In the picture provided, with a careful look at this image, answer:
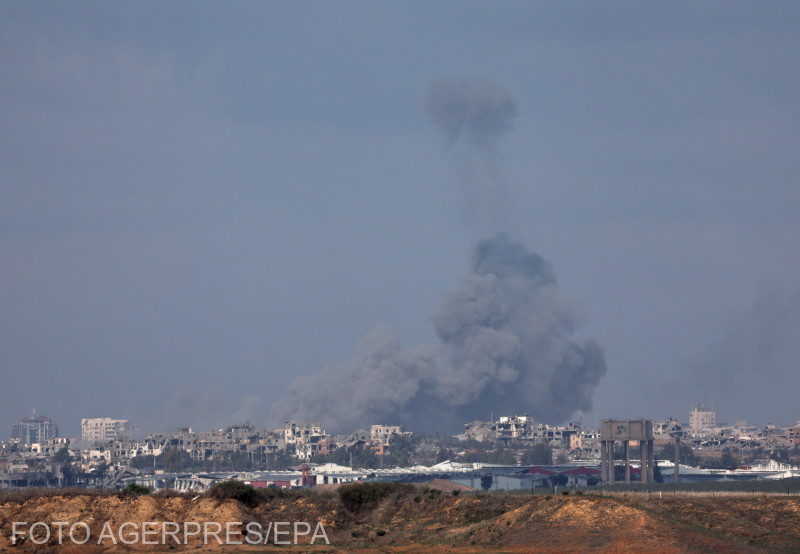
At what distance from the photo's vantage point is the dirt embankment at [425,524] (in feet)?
218

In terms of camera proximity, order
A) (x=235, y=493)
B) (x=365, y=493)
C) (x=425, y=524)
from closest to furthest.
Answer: (x=425, y=524)
(x=235, y=493)
(x=365, y=493)

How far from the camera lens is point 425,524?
75.1 m

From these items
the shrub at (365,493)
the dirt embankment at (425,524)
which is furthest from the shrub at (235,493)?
the shrub at (365,493)

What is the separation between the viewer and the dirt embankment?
66.5 m

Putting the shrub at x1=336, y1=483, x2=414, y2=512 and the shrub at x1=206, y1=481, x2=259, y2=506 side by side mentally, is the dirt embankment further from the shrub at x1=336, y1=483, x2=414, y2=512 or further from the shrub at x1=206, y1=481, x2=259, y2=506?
the shrub at x1=336, y1=483, x2=414, y2=512

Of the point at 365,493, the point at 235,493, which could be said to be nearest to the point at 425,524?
the point at 365,493

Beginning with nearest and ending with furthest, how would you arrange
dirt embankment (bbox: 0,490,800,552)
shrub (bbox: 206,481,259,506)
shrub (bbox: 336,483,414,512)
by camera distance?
dirt embankment (bbox: 0,490,800,552) → shrub (bbox: 206,481,259,506) → shrub (bbox: 336,483,414,512)

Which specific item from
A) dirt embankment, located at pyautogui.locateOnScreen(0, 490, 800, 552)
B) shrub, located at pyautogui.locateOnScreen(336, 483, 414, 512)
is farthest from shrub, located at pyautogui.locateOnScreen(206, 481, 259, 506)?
shrub, located at pyautogui.locateOnScreen(336, 483, 414, 512)

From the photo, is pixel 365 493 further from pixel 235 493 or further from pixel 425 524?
pixel 425 524

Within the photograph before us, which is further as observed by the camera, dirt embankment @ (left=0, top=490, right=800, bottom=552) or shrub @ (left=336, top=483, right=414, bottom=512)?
shrub @ (left=336, top=483, right=414, bottom=512)

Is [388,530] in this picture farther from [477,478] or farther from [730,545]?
[477,478]

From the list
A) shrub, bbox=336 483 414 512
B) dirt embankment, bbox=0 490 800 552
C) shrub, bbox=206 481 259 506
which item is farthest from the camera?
shrub, bbox=336 483 414 512

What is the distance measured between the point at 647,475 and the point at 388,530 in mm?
113984

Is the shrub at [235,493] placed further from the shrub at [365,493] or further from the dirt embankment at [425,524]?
the shrub at [365,493]
